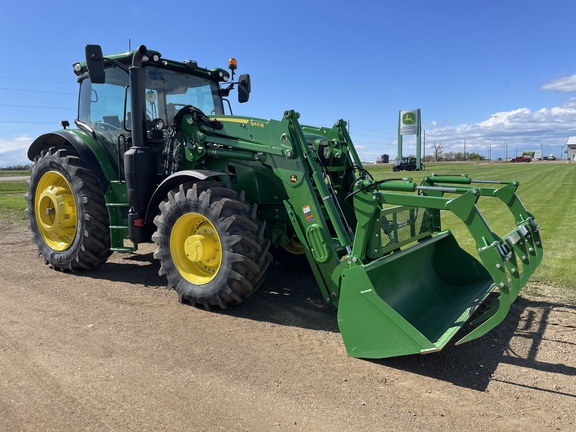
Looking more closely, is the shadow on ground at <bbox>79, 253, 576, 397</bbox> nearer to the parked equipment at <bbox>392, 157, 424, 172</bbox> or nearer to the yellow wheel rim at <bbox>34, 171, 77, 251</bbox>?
the yellow wheel rim at <bbox>34, 171, 77, 251</bbox>

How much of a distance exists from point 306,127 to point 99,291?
3423 millimetres

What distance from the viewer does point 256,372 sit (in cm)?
364

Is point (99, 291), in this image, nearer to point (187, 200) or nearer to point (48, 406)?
point (187, 200)

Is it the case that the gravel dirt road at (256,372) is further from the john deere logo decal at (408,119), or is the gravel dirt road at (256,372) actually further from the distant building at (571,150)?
the distant building at (571,150)

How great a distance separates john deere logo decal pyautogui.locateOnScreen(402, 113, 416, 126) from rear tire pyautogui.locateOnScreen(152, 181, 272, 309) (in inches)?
1589

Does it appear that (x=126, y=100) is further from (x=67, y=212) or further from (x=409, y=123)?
(x=409, y=123)

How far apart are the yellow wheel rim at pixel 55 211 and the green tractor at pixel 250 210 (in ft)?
0.07

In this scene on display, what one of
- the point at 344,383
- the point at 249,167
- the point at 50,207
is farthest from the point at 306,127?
the point at 50,207

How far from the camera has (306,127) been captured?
20.1 feet

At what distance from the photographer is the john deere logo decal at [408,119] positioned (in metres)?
42.5

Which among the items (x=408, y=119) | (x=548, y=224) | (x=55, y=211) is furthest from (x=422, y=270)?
(x=408, y=119)

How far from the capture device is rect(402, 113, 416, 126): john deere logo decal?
139 ft

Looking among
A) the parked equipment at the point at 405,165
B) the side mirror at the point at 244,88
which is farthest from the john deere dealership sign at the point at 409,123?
the side mirror at the point at 244,88

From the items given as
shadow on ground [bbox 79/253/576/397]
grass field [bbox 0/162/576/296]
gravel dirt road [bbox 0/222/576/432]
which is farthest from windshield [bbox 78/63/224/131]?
grass field [bbox 0/162/576/296]
